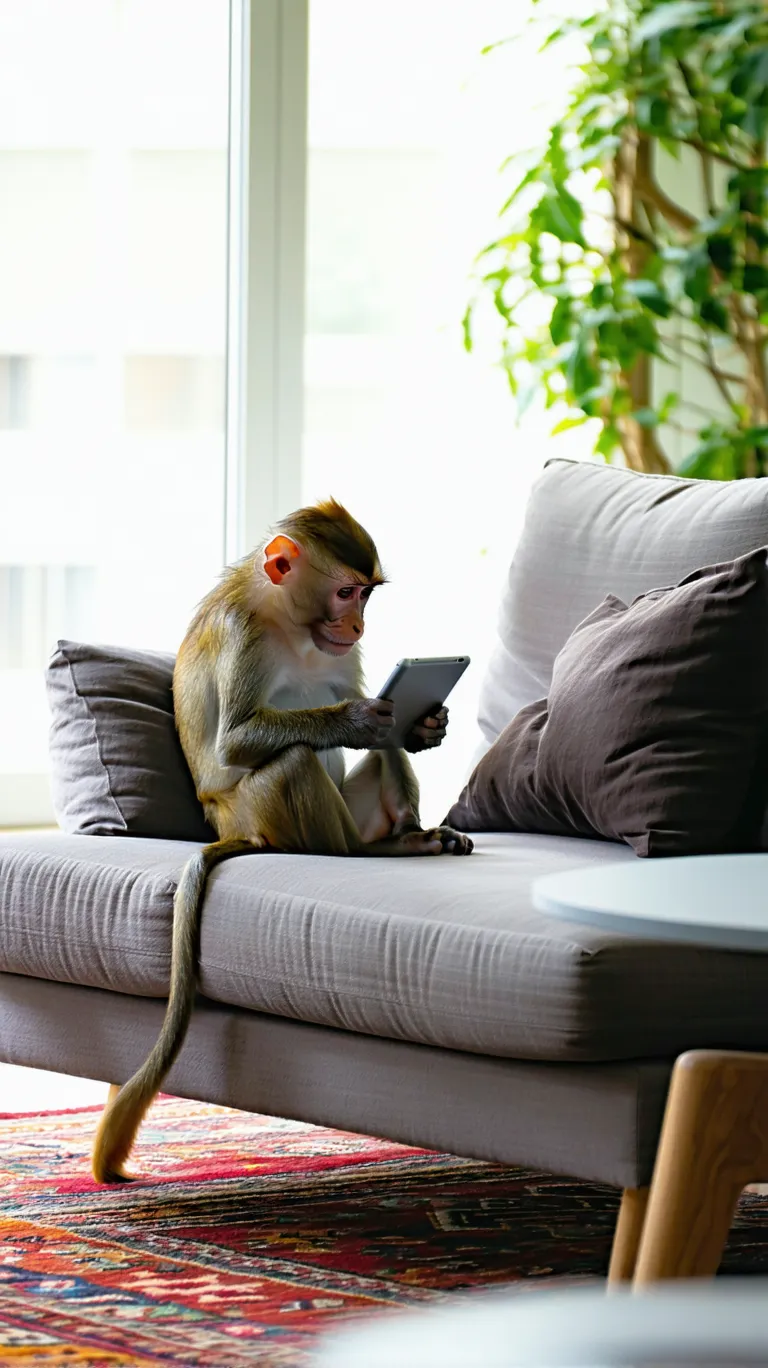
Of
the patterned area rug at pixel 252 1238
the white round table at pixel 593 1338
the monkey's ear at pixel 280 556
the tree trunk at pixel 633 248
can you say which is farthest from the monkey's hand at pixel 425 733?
the tree trunk at pixel 633 248

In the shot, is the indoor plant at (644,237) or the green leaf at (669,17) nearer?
the green leaf at (669,17)

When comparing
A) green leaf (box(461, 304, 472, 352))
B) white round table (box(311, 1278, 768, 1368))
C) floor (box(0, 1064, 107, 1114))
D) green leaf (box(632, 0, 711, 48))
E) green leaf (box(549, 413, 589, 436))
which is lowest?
floor (box(0, 1064, 107, 1114))

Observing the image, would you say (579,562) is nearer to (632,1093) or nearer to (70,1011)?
(70,1011)

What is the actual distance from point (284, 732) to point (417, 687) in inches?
8.6

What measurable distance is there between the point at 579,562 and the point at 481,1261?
1219mm

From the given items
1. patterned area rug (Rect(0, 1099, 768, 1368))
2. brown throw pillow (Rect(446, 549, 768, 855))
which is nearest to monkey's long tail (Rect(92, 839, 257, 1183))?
patterned area rug (Rect(0, 1099, 768, 1368))

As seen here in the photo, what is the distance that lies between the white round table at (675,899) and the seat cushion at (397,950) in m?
0.23

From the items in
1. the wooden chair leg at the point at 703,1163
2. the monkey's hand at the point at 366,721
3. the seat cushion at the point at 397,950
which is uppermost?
the monkey's hand at the point at 366,721

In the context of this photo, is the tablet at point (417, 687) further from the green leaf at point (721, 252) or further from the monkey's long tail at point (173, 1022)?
the green leaf at point (721, 252)

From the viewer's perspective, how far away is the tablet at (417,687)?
2.45 metres

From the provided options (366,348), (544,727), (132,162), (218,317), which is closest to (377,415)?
(366,348)

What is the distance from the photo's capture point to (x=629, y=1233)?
1.86 m

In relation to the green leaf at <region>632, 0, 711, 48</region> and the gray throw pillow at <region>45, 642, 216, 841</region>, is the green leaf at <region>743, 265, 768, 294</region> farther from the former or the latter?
the gray throw pillow at <region>45, 642, 216, 841</region>

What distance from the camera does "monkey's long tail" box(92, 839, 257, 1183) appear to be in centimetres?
225
